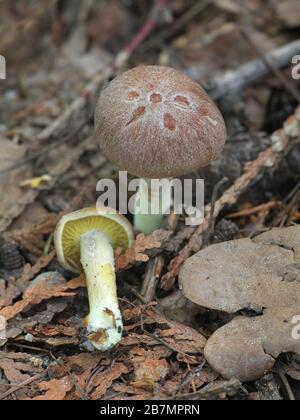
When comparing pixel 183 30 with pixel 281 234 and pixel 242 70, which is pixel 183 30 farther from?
pixel 281 234

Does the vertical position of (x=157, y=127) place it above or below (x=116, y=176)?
above

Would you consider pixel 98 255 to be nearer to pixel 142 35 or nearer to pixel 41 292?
pixel 41 292

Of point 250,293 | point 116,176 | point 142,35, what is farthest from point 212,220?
point 142,35

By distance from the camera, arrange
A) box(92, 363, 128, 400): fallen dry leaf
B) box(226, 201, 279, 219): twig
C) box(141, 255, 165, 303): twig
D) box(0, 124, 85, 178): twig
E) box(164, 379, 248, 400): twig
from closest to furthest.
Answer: box(164, 379, 248, 400): twig → box(92, 363, 128, 400): fallen dry leaf → box(141, 255, 165, 303): twig → box(226, 201, 279, 219): twig → box(0, 124, 85, 178): twig

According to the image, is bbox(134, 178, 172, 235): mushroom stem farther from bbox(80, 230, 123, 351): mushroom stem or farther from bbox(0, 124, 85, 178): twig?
bbox(0, 124, 85, 178): twig

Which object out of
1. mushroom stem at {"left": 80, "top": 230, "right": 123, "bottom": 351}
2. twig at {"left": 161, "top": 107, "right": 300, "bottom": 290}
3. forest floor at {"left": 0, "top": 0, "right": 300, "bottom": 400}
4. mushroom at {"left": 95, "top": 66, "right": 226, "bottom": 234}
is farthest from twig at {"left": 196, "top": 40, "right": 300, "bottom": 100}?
mushroom stem at {"left": 80, "top": 230, "right": 123, "bottom": 351}

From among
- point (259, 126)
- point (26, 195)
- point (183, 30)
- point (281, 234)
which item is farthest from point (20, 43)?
point (281, 234)
